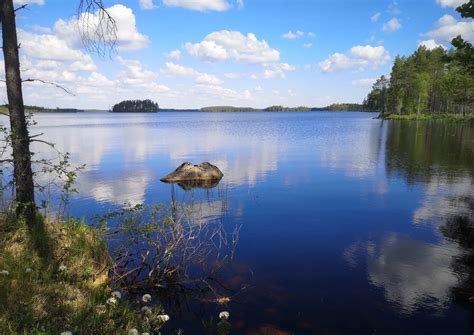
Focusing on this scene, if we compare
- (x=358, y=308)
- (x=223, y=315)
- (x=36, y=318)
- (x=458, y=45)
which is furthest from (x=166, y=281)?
(x=458, y=45)

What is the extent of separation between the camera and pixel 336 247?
13500 mm

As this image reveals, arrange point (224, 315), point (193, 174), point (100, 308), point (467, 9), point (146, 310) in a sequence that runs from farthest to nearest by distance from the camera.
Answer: point (193, 174) < point (467, 9) < point (224, 315) < point (146, 310) < point (100, 308)

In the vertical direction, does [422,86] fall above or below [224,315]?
above

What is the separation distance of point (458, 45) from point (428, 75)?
97.3 m

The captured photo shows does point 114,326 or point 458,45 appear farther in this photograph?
point 458,45

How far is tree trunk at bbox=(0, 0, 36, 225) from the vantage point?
883 centimetres

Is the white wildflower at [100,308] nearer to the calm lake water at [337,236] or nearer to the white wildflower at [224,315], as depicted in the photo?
the calm lake water at [337,236]

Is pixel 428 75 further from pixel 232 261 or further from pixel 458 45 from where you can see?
pixel 232 261

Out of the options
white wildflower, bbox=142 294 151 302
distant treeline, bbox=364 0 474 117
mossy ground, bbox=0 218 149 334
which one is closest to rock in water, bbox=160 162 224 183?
mossy ground, bbox=0 218 149 334

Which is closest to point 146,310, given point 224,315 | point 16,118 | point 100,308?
point 100,308

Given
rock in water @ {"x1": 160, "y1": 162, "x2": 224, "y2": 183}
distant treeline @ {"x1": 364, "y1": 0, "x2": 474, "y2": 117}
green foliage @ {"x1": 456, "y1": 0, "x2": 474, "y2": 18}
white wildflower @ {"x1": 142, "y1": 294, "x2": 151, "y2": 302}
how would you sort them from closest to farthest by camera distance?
white wildflower @ {"x1": 142, "y1": 294, "x2": 151, "y2": 302} < green foliage @ {"x1": 456, "y1": 0, "x2": 474, "y2": 18} < rock in water @ {"x1": 160, "y1": 162, "x2": 224, "y2": 183} < distant treeline @ {"x1": 364, "y1": 0, "x2": 474, "y2": 117}

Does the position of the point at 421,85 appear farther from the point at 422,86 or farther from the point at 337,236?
the point at 337,236

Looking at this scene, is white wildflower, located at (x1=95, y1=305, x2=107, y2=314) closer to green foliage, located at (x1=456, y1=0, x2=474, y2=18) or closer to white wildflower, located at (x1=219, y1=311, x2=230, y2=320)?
white wildflower, located at (x1=219, y1=311, x2=230, y2=320)

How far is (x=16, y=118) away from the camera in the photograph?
A: 9.12m
